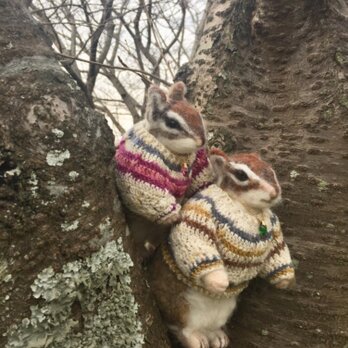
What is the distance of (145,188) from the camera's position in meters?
0.94

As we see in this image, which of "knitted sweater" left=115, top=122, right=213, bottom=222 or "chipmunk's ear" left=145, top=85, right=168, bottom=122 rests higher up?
"chipmunk's ear" left=145, top=85, right=168, bottom=122

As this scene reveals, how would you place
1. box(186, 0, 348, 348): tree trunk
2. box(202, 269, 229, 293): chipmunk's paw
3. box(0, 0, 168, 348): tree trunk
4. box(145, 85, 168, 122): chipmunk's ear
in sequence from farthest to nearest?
box(186, 0, 348, 348): tree trunk
box(145, 85, 168, 122): chipmunk's ear
box(202, 269, 229, 293): chipmunk's paw
box(0, 0, 168, 348): tree trunk

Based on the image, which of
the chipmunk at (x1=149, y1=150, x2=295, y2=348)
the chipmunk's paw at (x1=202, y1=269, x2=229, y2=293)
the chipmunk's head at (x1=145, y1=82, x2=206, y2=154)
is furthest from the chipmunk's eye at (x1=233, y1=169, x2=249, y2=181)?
the chipmunk's paw at (x1=202, y1=269, x2=229, y2=293)

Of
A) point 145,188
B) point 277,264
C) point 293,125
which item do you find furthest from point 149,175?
point 293,125

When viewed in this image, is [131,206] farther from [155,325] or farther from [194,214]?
[155,325]

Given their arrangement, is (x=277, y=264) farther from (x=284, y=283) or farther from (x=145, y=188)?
(x=145, y=188)

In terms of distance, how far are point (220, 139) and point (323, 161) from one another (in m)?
0.29

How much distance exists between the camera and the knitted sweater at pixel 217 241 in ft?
3.07

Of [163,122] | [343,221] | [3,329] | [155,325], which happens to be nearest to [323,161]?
[343,221]

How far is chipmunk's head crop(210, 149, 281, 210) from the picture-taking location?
1.01m

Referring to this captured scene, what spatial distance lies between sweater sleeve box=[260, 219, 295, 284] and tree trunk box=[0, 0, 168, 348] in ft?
0.97

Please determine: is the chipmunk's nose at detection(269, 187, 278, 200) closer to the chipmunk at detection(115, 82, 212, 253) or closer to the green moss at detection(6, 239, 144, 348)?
the chipmunk at detection(115, 82, 212, 253)

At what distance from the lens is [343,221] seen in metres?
1.18

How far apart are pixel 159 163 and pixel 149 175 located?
1.5 inches
